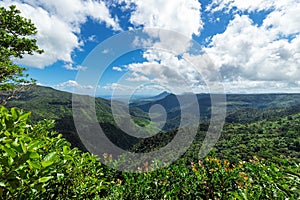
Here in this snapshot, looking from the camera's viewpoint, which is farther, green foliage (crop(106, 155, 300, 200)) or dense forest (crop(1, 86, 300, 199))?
green foliage (crop(106, 155, 300, 200))

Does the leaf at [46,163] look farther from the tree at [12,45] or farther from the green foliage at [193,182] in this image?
the tree at [12,45]

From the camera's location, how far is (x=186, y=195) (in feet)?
10.9

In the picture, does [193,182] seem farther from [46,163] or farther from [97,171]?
[46,163]

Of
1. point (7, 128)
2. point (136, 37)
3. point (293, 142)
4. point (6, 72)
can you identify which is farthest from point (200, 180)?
point (293, 142)

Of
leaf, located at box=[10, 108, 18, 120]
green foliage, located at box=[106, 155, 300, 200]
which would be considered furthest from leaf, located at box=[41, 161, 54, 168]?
green foliage, located at box=[106, 155, 300, 200]

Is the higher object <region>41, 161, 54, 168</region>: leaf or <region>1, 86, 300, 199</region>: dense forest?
<region>41, 161, 54, 168</region>: leaf

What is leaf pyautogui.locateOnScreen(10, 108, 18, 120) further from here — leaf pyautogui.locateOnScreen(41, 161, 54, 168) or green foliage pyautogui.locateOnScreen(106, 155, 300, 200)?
green foliage pyautogui.locateOnScreen(106, 155, 300, 200)

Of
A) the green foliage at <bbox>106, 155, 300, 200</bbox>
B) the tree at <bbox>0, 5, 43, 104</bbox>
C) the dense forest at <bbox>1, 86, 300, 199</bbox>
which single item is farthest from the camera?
the tree at <bbox>0, 5, 43, 104</bbox>

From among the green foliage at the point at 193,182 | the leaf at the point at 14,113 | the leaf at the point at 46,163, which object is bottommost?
the green foliage at the point at 193,182

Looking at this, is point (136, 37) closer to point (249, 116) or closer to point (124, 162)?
point (124, 162)

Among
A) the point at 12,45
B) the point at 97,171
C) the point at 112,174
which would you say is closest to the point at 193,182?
the point at 97,171

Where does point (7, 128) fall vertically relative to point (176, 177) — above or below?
above

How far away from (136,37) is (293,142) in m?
77.6

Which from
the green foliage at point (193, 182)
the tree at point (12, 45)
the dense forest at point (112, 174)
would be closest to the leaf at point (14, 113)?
the dense forest at point (112, 174)
